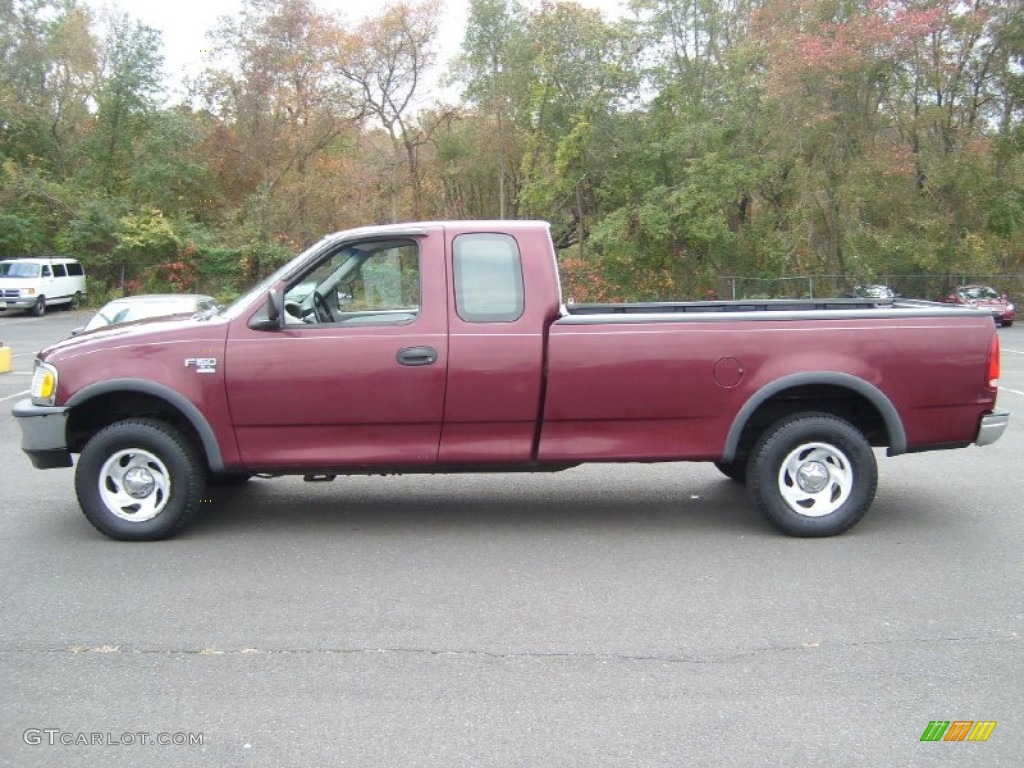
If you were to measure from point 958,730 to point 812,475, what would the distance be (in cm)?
258

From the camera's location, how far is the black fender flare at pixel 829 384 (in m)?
5.88

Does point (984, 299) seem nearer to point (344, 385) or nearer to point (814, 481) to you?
point (814, 481)

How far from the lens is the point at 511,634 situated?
15.0 feet

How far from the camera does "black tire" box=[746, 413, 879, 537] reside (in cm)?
602

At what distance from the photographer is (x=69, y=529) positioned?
6414mm

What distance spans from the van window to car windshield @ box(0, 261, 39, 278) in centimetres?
3008

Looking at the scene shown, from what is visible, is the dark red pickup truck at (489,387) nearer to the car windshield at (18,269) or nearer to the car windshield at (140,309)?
the car windshield at (140,309)

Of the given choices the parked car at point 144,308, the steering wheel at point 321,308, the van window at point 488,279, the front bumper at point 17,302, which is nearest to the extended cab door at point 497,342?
the van window at point 488,279

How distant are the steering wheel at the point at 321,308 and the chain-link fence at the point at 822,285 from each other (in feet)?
86.1

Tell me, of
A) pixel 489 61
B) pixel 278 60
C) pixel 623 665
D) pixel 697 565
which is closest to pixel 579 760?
pixel 623 665

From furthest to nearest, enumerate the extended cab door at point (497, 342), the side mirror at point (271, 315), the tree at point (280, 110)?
the tree at point (280, 110) < the extended cab door at point (497, 342) < the side mirror at point (271, 315)

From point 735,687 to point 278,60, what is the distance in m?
36.2

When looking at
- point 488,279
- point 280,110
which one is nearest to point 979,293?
point 280,110

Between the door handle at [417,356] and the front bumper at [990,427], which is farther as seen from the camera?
the front bumper at [990,427]
